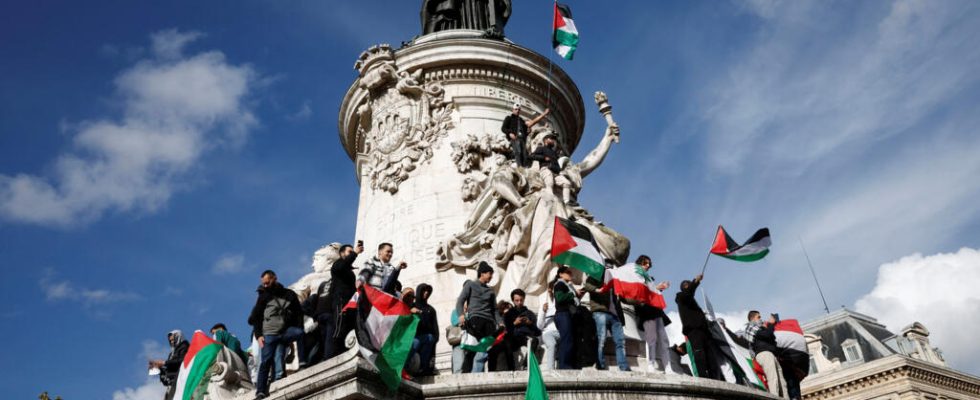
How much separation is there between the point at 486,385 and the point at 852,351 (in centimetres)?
3415

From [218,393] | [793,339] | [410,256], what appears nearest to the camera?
[218,393]

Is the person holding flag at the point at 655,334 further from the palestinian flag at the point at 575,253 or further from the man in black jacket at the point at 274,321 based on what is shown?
the man in black jacket at the point at 274,321

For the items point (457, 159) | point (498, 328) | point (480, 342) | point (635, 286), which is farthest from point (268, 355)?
point (457, 159)

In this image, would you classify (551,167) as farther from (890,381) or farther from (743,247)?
(890,381)

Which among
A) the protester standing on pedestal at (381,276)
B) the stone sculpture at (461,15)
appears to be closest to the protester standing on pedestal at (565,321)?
the protester standing on pedestal at (381,276)

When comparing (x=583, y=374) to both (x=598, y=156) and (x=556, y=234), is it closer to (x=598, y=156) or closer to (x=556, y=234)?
(x=556, y=234)

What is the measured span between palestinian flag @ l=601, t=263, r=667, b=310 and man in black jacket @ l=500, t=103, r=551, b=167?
3465mm

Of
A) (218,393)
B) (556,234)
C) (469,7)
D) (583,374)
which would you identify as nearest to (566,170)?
(556,234)

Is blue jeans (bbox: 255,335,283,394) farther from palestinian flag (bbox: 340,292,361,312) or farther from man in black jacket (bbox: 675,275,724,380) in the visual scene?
man in black jacket (bbox: 675,275,724,380)

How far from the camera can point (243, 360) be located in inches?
413

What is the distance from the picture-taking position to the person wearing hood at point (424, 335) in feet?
28.5

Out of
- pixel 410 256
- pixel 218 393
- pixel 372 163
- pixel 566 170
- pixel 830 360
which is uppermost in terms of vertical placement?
pixel 830 360

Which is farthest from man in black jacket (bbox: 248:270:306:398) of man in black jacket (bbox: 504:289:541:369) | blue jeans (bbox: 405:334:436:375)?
man in black jacket (bbox: 504:289:541:369)

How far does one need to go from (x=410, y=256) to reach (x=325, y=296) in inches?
146
